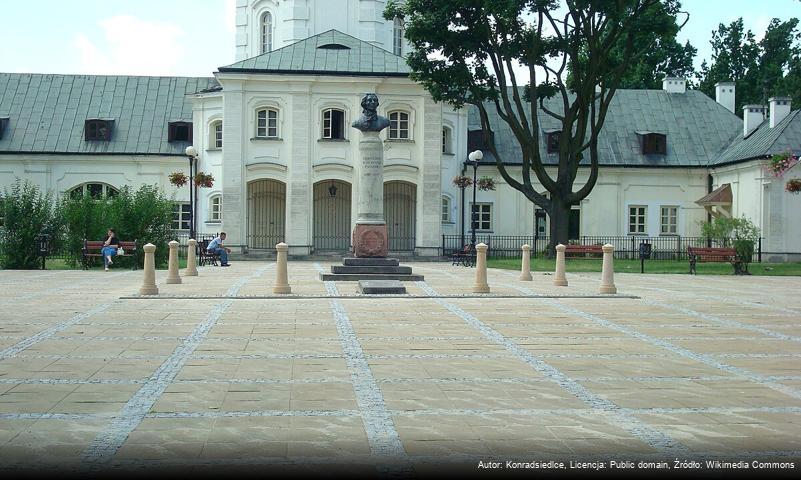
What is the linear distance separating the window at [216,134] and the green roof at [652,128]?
13.0 meters

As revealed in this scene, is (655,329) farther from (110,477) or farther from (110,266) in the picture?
(110,266)

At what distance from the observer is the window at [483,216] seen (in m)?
46.4

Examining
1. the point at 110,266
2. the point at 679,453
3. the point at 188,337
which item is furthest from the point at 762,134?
the point at 679,453

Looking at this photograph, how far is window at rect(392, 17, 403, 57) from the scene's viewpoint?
48.8m

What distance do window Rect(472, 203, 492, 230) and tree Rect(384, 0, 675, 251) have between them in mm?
7884

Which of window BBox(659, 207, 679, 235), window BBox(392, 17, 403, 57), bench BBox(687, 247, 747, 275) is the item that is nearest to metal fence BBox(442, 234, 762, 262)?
window BBox(659, 207, 679, 235)

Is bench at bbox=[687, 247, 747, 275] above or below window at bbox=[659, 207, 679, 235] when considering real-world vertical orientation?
below

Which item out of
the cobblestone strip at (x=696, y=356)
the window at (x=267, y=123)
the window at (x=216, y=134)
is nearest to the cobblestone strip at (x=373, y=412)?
the cobblestone strip at (x=696, y=356)

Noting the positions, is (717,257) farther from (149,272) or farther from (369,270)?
(149,272)

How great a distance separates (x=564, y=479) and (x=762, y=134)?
138ft

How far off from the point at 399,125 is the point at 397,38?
8.57 m

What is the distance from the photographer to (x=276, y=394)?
8.79m

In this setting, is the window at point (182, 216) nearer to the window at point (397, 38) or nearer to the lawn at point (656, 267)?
the window at point (397, 38)

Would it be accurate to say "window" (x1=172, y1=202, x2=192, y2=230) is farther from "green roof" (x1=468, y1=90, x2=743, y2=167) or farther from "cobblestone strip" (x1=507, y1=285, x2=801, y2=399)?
"cobblestone strip" (x1=507, y1=285, x2=801, y2=399)
